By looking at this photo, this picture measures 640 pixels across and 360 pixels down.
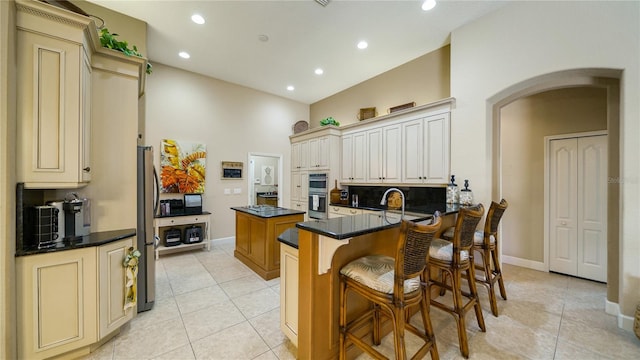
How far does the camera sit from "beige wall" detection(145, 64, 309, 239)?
443cm

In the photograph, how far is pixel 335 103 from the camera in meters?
5.84

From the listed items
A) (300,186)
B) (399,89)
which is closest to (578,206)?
(399,89)

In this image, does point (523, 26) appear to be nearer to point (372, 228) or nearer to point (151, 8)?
point (372, 228)

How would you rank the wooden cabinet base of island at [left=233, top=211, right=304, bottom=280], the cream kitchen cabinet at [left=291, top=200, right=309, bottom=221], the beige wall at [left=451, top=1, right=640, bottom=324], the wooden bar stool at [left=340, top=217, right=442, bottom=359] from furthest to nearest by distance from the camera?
1. the cream kitchen cabinet at [left=291, top=200, right=309, bottom=221]
2. the wooden cabinet base of island at [left=233, top=211, right=304, bottom=280]
3. the beige wall at [left=451, top=1, right=640, bottom=324]
4. the wooden bar stool at [left=340, top=217, right=442, bottom=359]

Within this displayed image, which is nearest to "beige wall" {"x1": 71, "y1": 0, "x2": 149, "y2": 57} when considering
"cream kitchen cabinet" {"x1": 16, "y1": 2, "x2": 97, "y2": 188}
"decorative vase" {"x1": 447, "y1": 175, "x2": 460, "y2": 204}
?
"cream kitchen cabinet" {"x1": 16, "y1": 2, "x2": 97, "y2": 188}

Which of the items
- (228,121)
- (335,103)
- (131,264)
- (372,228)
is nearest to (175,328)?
(131,264)

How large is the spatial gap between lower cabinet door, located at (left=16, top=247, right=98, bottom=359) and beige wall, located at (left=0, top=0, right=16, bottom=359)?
5 centimetres

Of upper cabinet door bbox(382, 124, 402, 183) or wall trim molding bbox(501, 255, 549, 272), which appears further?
upper cabinet door bbox(382, 124, 402, 183)

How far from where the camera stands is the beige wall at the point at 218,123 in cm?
443

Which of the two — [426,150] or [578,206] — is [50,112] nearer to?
[426,150]

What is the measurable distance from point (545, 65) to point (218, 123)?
5.44 metres

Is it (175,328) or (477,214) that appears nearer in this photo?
(477,214)

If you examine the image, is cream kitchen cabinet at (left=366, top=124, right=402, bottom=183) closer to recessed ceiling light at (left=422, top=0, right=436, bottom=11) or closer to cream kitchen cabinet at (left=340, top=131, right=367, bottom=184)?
cream kitchen cabinet at (left=340, top=131, right=367, bottom=184)

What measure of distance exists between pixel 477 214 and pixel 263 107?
5167mm
